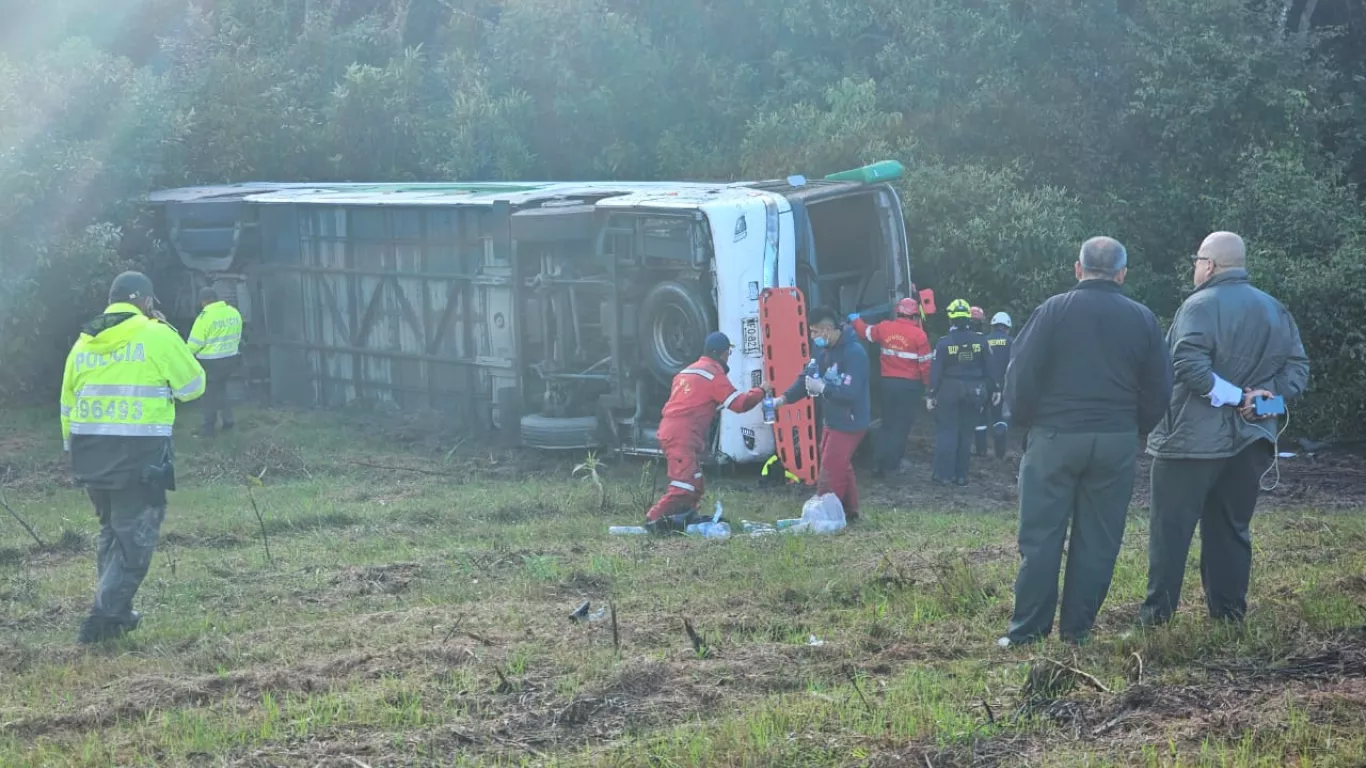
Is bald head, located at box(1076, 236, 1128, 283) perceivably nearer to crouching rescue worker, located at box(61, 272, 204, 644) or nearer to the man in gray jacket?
the man in gray jacket

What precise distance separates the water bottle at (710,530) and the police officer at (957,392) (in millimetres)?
3339

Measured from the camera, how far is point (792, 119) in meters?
18.9

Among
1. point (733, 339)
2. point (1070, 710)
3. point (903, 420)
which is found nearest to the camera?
point (1070, 710)

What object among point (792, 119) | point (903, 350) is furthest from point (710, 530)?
point (792, 119)

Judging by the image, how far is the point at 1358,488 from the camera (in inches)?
475

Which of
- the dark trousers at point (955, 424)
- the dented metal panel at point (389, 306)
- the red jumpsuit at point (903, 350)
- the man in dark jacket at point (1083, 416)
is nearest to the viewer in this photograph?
the man in dark jacket at point (1083, 416)

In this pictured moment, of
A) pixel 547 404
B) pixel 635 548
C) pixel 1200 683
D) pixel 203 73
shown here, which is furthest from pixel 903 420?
pixel 203 73

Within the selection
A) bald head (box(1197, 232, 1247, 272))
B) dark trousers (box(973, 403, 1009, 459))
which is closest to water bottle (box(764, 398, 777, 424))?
dark trousers (box(973, 403, 1009, 459))

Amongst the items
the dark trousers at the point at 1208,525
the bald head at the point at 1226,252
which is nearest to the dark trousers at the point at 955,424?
the dark trousers at the point at 1208,525

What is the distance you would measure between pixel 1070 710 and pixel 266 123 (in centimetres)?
1774

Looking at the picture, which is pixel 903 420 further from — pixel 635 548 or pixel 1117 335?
pixel 1117 335

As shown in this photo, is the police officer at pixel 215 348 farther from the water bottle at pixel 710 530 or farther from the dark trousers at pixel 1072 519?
the dark trousers at pixel 1072 519

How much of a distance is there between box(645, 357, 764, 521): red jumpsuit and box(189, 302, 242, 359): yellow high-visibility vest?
21.6 feet

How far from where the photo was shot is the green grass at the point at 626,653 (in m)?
4.76
